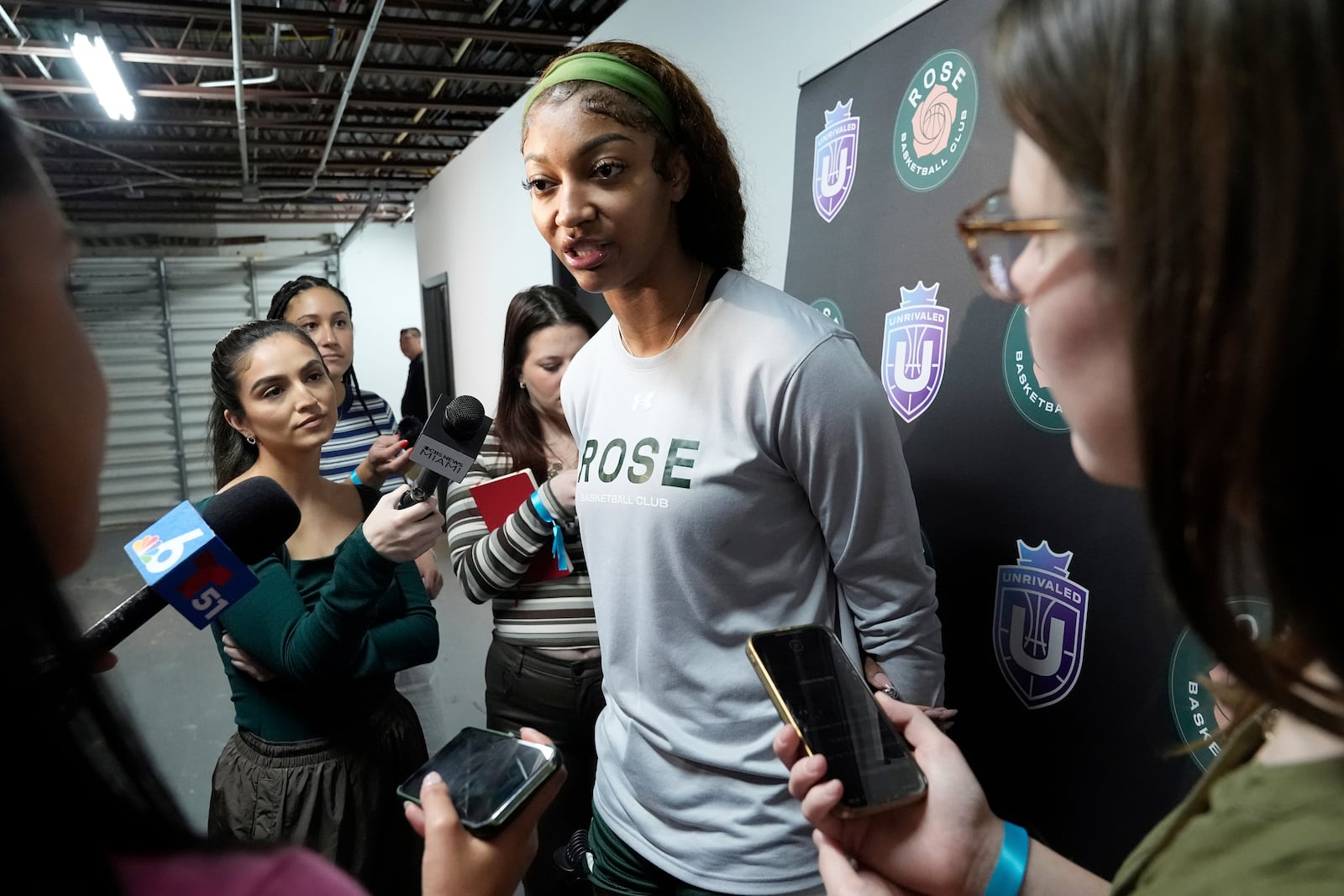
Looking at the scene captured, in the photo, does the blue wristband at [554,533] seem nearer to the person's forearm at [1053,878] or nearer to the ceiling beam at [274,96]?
the person's forearm at [1053,878]

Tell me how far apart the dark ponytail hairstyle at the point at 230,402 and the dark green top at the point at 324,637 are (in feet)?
1.34

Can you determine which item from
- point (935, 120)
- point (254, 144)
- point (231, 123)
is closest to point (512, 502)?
point (935, 120)

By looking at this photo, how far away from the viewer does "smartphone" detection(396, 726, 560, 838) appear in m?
0.80

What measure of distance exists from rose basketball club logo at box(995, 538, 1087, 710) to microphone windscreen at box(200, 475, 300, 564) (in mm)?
1185

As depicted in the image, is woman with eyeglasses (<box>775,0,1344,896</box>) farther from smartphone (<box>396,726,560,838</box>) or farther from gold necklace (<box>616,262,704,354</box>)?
gold necklace (<box>616,262,704,354</box>)

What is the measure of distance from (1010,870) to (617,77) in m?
1.20

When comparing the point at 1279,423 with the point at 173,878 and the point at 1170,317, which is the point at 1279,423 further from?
the point at 173,878

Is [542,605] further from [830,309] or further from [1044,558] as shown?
[1044,558]

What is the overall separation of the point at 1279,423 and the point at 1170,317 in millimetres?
75

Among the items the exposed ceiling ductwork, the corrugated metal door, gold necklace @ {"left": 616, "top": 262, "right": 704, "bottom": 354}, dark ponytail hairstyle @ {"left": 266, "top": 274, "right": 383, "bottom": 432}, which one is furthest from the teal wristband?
the corrugated metal door

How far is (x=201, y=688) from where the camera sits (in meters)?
4.45

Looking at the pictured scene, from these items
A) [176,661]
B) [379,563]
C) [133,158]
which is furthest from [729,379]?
[133,158]

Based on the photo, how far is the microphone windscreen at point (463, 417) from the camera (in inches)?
57.7

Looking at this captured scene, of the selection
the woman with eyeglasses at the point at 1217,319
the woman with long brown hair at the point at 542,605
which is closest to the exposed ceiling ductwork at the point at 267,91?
the woman with long brown hair at the point at 542,605
